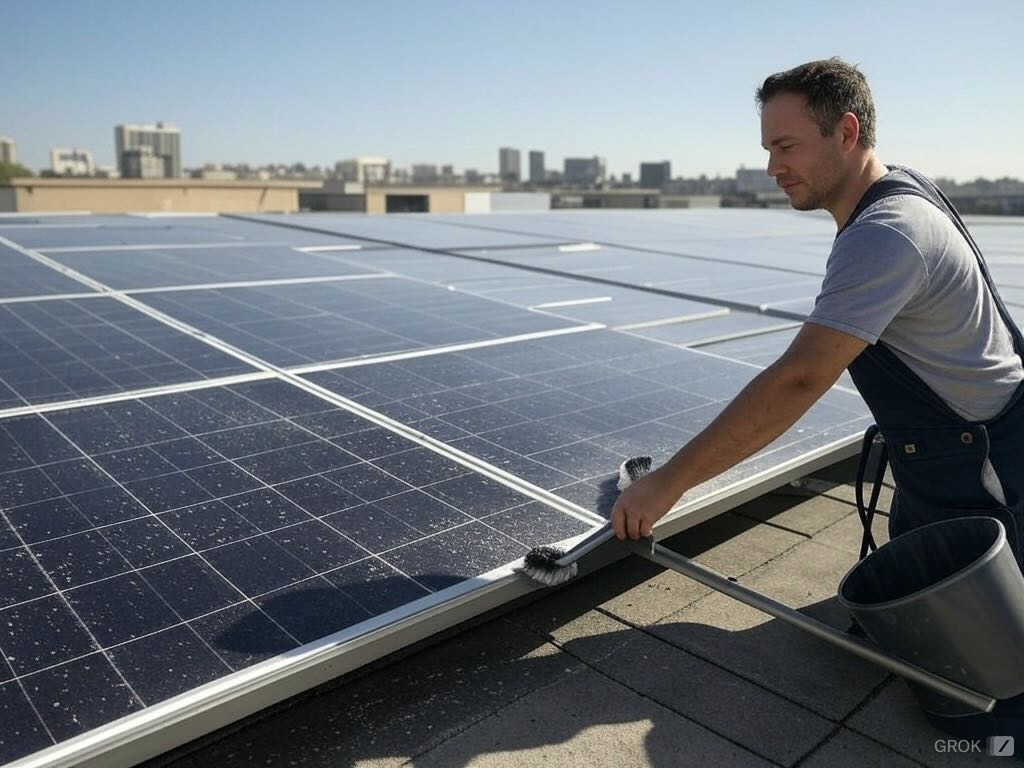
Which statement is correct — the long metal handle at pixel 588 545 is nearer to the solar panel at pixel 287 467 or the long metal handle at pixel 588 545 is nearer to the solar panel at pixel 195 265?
the solar panel at pixel 287 467

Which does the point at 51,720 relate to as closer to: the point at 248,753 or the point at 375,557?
the point at 248,753

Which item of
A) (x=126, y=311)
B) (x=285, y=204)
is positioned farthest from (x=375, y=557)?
(x=285, y=204)

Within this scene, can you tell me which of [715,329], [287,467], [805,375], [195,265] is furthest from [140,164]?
[805,375]

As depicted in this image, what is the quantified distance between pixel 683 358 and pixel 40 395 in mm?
3992

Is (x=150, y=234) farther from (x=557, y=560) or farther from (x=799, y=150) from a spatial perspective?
(x=799, y=150)

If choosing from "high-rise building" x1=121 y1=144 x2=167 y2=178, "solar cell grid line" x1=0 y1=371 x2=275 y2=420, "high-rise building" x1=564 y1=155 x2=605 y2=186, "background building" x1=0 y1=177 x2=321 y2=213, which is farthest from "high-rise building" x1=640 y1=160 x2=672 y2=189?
"solar cell grid line" x1=0 y1=371 x2=275 y2=420

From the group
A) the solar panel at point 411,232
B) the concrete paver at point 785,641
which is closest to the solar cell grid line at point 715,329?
the concrete paver at point 785,641

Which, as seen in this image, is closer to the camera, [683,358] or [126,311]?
[683,358]

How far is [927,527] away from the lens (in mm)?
3307

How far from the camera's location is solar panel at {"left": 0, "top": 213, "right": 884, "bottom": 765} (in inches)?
100

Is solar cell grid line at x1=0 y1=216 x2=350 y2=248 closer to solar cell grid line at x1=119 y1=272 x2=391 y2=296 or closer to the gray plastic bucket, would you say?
solar cell grid line at x1=119 y1=272 x2=391 y2=296

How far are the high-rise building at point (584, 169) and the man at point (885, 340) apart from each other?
133 m

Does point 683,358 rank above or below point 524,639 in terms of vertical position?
above

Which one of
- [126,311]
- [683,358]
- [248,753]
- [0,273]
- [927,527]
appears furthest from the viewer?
[0,273]
